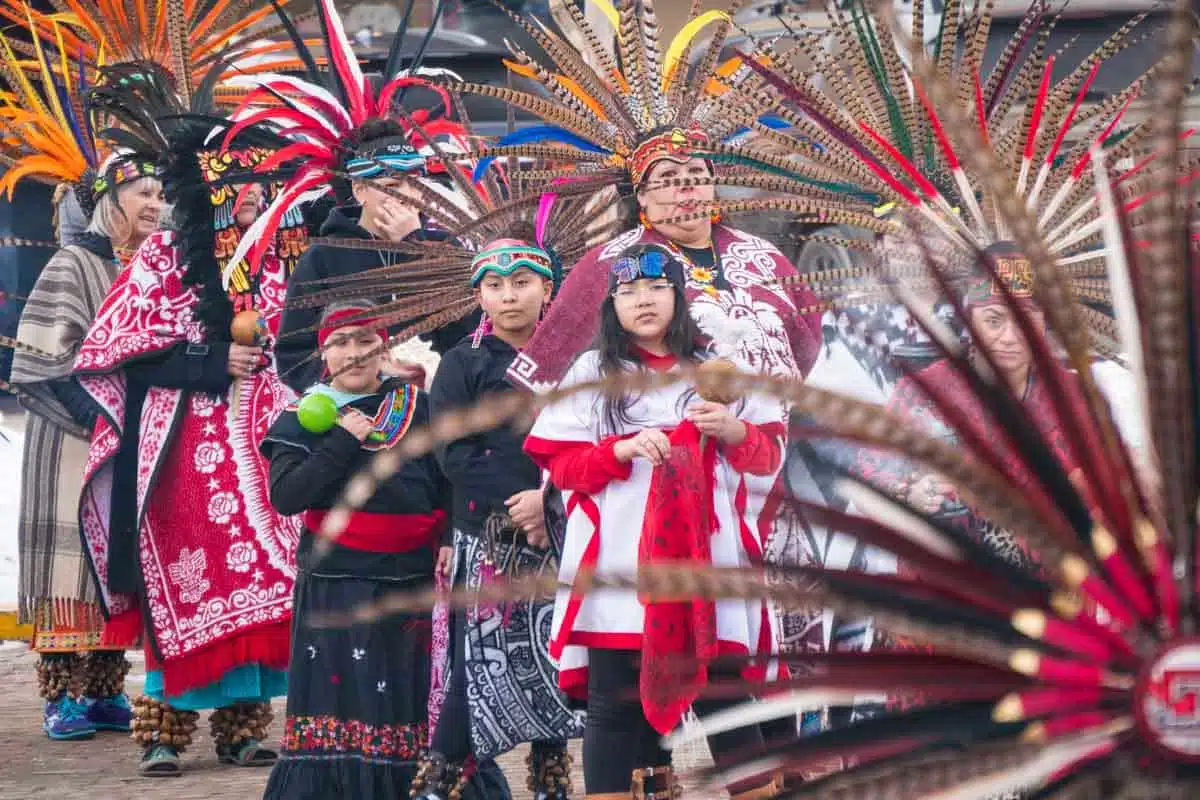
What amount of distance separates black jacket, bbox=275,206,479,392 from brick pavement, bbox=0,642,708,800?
1.24m

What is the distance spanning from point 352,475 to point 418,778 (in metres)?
0.78

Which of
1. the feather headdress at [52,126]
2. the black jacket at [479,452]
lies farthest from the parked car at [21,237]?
the black jacket at [479,452]

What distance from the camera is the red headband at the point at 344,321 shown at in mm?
5309

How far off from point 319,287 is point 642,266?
1572mm

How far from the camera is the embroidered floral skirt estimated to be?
5328 mm

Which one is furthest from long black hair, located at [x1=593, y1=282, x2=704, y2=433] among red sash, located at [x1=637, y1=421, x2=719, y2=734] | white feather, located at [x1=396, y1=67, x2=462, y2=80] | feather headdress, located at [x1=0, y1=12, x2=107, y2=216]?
feather headdress, located at [x1=0, y1=12, x2=107, y2=216]

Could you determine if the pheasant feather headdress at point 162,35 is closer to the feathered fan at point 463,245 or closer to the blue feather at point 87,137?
the blue feather at point 87,137

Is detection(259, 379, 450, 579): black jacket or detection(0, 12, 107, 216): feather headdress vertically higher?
detection(0, 12, 107, 216): feather headdress

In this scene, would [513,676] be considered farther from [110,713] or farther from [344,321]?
[110,713]

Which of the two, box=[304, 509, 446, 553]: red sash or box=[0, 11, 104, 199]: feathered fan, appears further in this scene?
box=[0, 11, 104, 199]: feathered fan

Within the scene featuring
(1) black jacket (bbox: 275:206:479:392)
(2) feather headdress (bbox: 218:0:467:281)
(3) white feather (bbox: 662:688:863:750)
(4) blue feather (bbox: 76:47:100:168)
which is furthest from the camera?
(4) blue feather (bbox: 76:47:100:168)

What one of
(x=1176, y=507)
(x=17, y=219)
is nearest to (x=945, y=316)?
(x=1176, y=507)

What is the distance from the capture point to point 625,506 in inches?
174

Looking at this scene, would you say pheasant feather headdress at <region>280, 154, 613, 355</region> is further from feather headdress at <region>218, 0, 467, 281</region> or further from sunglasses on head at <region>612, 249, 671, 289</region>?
sunglasses on head at <region>612, 249, 671, 289</region>
